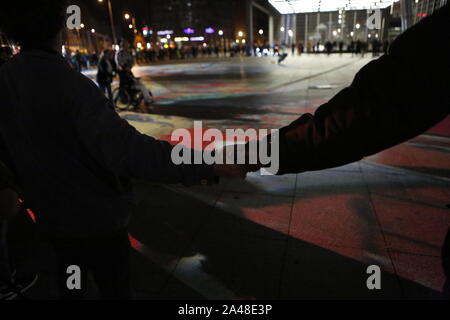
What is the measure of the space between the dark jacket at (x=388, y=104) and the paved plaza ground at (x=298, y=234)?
6.89 feet

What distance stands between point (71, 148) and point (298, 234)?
9.50ft

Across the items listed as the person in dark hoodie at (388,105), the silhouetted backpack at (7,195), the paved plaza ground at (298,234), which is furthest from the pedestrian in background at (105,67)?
the person in dark hoodie at (388,105)

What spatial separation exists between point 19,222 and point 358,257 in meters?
4.14

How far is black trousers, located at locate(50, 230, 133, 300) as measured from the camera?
1.60 metres

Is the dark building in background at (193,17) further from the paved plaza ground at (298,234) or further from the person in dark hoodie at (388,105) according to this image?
the person in dark hoodie at (388,105)

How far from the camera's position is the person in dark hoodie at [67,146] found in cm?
123

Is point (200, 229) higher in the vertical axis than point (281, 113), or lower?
lower

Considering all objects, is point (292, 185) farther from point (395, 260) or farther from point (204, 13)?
point (204, 13)

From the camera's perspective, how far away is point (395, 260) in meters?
3.16

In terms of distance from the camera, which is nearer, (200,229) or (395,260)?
(395,260)

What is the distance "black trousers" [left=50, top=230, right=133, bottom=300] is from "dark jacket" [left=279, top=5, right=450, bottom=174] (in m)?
1.10

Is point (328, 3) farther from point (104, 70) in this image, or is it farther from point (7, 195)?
point (7, 195)

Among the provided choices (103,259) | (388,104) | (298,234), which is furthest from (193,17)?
(388,104)

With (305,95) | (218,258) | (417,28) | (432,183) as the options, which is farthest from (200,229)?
(305,95)
